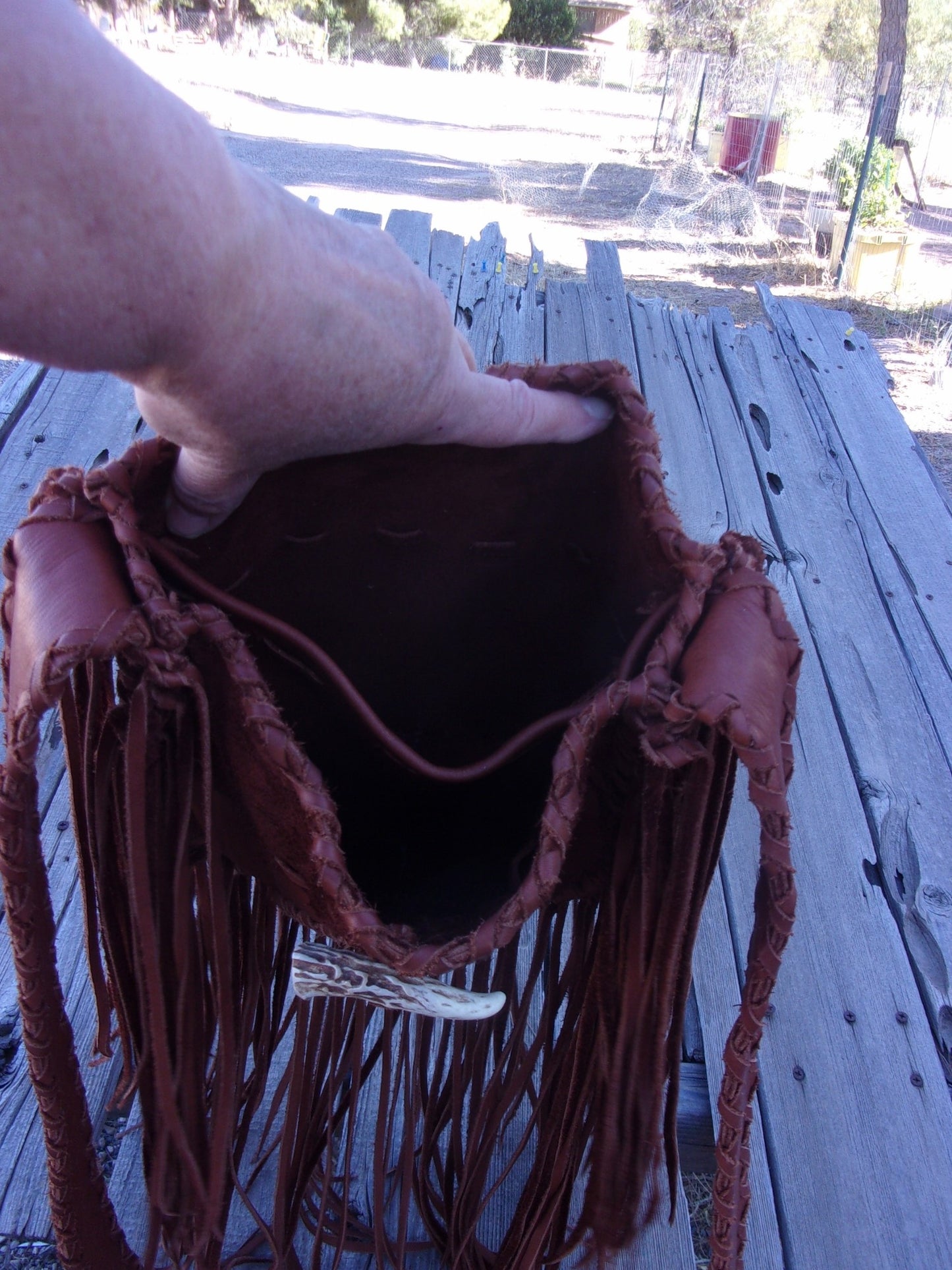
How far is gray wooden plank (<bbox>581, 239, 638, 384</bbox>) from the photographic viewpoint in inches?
105

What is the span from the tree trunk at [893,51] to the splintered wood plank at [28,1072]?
8966 mm

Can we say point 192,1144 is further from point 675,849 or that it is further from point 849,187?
point 849,187

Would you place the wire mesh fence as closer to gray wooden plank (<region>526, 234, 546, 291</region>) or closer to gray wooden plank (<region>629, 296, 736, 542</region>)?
gray wooden plank (<region>526, 234, 546, 291</region>)

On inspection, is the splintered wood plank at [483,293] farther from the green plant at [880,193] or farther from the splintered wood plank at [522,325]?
the green plant at [880,193]

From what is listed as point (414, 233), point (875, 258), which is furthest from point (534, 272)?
point (875, 258)

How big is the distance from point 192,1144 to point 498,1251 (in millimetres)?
403

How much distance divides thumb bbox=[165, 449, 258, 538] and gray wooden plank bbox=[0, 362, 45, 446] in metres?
1.67

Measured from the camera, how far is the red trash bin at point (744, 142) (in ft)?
34.6

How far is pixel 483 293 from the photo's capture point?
2.82 metres

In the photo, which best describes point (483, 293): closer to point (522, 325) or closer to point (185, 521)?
point (522, 325)

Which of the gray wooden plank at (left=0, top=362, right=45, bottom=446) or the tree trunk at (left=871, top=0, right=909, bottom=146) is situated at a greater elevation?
the tree trunk at (left=871, top=0, right=909, bottom=146)

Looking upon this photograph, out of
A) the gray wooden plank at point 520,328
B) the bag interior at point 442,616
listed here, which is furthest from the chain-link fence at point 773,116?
the bag interior at point 442,616

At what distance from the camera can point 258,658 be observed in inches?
33.1

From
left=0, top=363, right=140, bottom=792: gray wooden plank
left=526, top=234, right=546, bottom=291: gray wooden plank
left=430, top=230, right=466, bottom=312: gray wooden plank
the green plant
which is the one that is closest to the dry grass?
left=0, top=363, right=140, bottom=792: gray wooden plank
